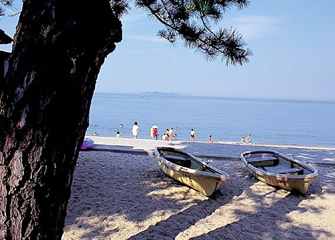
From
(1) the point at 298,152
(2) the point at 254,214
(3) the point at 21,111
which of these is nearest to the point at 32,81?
(3) the point at 21,111

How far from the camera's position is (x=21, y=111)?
1.43 metres

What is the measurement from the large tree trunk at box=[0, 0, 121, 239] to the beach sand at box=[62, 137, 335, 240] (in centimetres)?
224

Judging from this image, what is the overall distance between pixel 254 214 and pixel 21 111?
4.15 metres

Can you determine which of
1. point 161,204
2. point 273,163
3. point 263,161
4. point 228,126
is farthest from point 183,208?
point 228,126

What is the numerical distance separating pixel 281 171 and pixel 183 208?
2.49 metres

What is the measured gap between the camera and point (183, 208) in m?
4.57

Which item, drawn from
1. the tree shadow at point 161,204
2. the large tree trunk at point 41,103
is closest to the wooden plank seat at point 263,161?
the tree shadow at point 161,204

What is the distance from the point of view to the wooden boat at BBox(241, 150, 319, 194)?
17.4ft

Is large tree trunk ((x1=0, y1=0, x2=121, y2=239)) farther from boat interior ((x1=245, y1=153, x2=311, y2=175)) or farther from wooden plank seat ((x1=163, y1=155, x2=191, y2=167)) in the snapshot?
boat interior ((x1=245, y1=153, x2=311, y2=175))

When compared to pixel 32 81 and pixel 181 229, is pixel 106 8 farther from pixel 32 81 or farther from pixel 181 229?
pixel 181 229

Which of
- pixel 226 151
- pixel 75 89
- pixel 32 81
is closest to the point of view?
pixel 32 81

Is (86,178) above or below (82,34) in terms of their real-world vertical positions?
below

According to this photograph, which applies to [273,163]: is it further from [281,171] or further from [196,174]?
[196,174]

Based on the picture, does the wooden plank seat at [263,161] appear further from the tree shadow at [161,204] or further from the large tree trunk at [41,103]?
the large tree trunk at [41,103]
